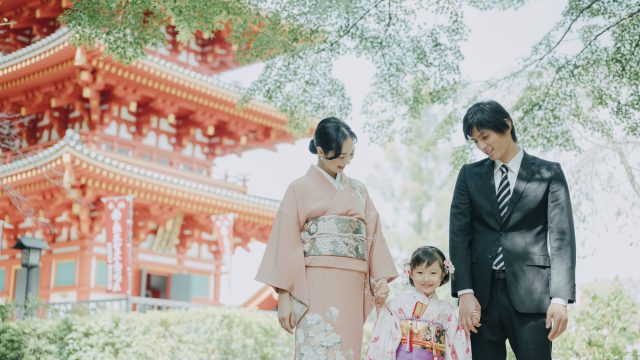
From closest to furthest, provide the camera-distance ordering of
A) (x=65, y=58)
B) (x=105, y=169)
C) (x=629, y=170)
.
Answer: (x=629, y=170), (x=105, y=169), (x=65, y=58)

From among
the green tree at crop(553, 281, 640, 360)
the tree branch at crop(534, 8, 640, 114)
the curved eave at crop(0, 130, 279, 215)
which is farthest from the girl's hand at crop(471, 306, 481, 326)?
the curved eave at crop(0, 130, 279, 215)

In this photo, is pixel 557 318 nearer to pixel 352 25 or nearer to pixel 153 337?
pixel 352 25

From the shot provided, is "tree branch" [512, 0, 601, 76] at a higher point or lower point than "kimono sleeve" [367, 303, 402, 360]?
higher

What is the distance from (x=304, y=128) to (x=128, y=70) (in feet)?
20.8

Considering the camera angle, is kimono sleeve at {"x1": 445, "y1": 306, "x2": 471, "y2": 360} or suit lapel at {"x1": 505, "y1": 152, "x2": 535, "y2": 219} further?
kimono sleeve at {"x1": 445, "y1": 306, "x2": 471, "y2": 360}

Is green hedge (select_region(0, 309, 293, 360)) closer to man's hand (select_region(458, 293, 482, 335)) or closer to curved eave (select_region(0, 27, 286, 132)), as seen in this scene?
curved eave (select_region(0, 27, 286, 132))

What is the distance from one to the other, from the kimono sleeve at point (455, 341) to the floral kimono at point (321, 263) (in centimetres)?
36

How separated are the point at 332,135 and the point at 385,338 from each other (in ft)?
3.17

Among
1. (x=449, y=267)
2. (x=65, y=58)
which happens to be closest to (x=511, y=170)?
(x=449, y=267)

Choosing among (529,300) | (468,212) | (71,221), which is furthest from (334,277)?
(71,221)

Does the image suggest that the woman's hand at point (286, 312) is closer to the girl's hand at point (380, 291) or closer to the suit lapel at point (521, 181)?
the girl's hand at point (380, 291)

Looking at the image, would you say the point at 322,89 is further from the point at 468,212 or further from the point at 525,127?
the point at 468,212

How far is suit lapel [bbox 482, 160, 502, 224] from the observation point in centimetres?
275

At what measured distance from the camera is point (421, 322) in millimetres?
3117
